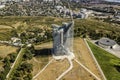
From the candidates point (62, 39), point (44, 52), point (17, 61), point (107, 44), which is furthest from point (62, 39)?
point (107, 44)

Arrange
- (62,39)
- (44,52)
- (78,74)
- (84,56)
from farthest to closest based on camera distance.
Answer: (44,52)
(84,56)
(62,39)
(78,74)

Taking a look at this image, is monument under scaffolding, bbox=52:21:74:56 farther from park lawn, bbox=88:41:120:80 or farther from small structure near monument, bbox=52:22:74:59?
park lawn, bbox=88:41:120:80

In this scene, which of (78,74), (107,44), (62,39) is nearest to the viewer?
(78,74)

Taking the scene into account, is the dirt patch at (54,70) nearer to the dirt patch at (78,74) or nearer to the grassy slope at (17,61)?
the dirt patch at (78,74)

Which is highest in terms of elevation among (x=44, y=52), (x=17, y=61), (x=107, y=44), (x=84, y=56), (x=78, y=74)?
(x=44, y=52)

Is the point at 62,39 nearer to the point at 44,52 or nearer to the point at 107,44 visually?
the point at 44,52

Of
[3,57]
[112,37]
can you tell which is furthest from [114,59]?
[3,57]

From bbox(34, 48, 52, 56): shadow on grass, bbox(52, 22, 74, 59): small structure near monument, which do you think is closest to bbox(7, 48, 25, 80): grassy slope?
bbox(34, 48, 52, 56): shadow on grass

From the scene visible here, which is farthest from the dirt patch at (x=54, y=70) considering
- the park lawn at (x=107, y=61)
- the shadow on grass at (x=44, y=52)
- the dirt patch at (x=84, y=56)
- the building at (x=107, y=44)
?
the building at (x=107, y=44)
